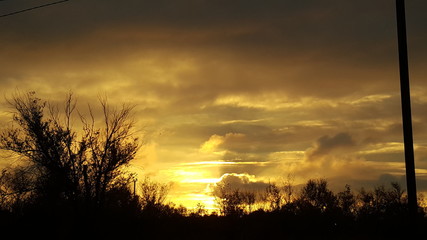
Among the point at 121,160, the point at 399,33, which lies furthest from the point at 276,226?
the point at 399,33

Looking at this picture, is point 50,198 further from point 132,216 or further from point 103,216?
point 132,216

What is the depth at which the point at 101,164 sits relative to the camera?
3019cm

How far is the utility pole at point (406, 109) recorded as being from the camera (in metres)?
10.6

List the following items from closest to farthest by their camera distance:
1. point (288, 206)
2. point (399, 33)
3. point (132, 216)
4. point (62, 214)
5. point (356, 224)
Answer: point (399, 33) → point (62, 214) → point (132, 216) → point (356, 224) → point (288, 206)

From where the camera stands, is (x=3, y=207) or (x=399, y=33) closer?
(x=399, y=33)

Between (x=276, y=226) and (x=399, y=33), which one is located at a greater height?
(x=399, y=33)

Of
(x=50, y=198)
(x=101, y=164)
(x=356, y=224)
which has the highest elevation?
(x=101, y=164)

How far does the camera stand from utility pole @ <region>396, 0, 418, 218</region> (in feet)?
34.9

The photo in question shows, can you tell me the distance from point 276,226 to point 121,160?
2857 cm

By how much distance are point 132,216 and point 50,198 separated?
248 inches

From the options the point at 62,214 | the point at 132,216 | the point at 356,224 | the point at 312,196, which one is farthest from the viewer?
the point at 312,196

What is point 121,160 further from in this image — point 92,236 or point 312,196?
point 312,196

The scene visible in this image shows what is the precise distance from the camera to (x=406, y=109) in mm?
10969

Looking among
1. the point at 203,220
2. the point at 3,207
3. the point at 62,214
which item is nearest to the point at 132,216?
the point at 62,214
